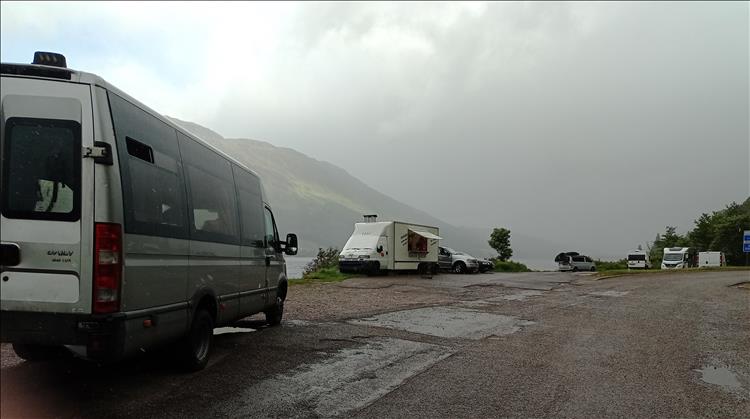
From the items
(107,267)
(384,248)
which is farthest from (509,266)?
(107,267)

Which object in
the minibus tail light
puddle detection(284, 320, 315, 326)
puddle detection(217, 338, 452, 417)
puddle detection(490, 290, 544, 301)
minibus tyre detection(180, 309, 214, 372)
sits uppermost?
the minibus tail light

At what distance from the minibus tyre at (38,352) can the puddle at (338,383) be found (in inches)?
59.2

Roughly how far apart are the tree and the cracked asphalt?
37.3 meters

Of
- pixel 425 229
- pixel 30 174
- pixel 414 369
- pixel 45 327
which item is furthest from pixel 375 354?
pixel 425 229

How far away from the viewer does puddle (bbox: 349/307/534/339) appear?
34.3ft

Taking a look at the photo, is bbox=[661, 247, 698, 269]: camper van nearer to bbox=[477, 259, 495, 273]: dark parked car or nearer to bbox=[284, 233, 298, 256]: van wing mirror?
bbox=[477, 259, 495, 273]: dark parked car

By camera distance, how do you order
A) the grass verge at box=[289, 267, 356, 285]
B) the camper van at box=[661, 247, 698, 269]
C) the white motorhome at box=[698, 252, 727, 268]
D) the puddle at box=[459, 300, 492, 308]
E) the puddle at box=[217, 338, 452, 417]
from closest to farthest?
the puddle at box=[217, 338, 452, 417] → the puddle at box=[459, 300, 492, 308] → the grass verge at box=[289, 267, 356, 285] → the camper van at box=[661, 247, 698, 269] → the white motorhome at box=[698, 252, 727, 268]

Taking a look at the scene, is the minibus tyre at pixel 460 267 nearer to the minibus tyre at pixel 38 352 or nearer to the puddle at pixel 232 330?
the puddle at pixel 232 330

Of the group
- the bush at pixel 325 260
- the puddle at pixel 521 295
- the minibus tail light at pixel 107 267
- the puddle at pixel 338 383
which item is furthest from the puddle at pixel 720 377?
the bush at pixel 325 260

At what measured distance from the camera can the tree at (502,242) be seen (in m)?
50.3

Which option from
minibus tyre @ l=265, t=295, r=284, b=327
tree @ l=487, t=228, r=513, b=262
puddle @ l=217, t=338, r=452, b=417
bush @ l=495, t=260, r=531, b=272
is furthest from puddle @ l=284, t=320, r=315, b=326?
tree @ l=487, t=228, r=513, b=262

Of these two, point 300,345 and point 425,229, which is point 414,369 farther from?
point 425,229

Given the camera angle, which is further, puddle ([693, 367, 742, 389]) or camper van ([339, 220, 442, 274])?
camper van ([339, 220, 442, 274])

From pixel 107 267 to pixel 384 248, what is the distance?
2192 centimetres
